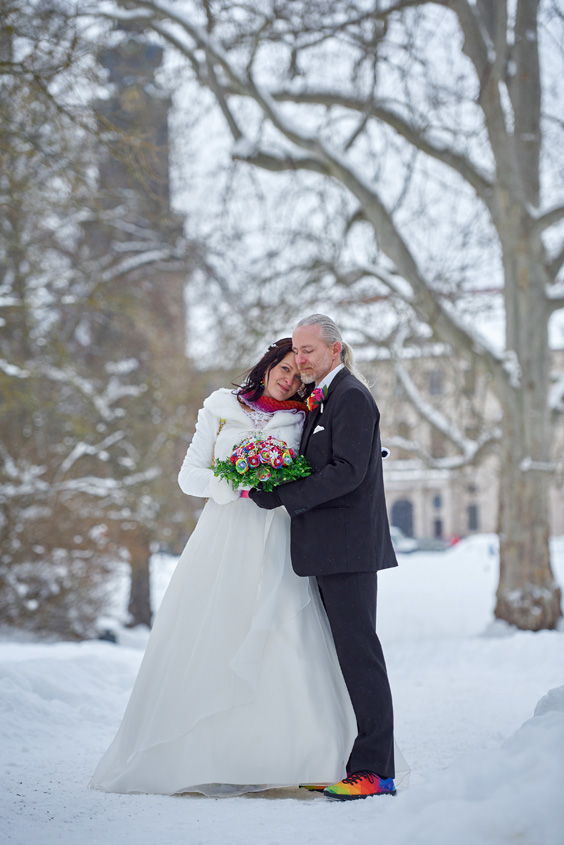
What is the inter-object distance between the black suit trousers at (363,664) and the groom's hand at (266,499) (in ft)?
1.29

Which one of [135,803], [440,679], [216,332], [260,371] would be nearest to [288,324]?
[216,332]

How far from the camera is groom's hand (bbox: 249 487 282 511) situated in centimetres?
389

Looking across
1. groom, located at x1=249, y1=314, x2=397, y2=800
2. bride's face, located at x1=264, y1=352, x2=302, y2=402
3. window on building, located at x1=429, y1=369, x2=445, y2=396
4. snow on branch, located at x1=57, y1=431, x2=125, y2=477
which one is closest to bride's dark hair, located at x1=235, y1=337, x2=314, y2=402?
bride's face, located at x1=264, y1=352, x2=302, y2=402

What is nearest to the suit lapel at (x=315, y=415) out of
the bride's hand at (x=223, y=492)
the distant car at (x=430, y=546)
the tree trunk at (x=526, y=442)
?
the bride's hand at (x=223, y=492)

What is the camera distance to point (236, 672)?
3.78 m

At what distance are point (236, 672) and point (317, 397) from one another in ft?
4.24

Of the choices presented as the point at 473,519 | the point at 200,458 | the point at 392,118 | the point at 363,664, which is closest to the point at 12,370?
the point at 392,118

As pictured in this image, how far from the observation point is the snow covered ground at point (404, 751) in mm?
2430

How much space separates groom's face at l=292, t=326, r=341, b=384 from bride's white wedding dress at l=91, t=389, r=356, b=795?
0.29m

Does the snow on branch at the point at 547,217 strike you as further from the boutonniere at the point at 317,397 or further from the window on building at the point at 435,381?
the boutonniere at the point at 317,397

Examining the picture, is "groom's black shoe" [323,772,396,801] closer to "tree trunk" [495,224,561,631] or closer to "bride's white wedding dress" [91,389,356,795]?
"bride's white wedding dress" [91,389,356,795]

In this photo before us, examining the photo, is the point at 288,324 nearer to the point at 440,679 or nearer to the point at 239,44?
the point at 239,44

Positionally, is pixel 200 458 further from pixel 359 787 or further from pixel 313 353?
pixel 359 787

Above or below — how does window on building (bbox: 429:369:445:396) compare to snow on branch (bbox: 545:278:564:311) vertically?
below
